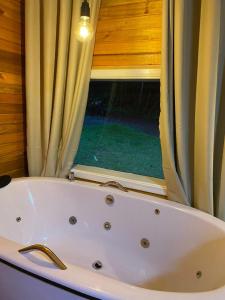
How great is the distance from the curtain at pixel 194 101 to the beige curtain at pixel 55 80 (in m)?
0.64

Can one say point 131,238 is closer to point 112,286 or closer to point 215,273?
point 215,273

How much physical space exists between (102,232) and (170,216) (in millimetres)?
553

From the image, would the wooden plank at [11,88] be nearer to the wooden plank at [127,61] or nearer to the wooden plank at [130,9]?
the wooden plank at [127,61]

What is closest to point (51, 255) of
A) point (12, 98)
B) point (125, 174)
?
point (125, 174)

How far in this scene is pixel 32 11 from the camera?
1.79m

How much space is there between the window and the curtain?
35cm

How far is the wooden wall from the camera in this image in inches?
70.7

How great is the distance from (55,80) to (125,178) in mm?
923

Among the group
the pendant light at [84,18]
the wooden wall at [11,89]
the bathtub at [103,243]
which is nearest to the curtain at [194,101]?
the bathtub at [103,243]

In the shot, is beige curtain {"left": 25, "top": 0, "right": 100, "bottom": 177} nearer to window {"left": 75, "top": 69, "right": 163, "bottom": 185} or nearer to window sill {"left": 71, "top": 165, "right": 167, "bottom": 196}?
window sill {"left": 71, "top": 165, "right": 167, "bottom": 196}

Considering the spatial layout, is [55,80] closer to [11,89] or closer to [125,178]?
[11,89]

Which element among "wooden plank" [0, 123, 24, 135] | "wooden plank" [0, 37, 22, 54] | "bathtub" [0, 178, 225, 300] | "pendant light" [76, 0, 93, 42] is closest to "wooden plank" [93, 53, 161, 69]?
"pendant light" [76, 0, 93, 42]

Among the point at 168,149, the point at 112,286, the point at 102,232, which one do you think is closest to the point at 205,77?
the point at 168,149

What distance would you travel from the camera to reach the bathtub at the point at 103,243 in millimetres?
936
